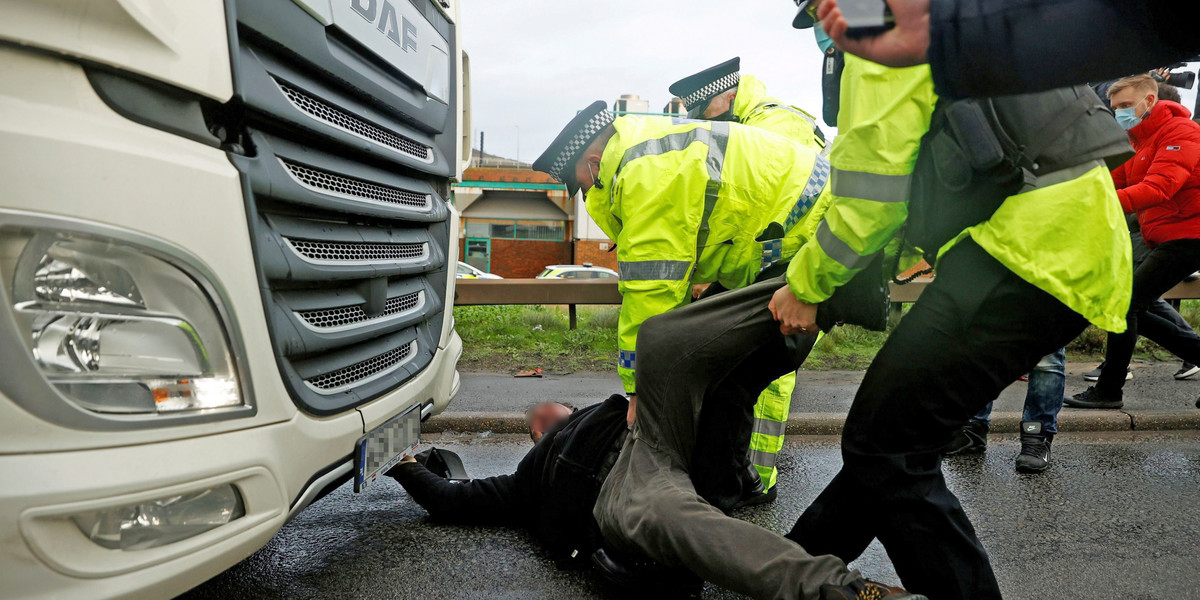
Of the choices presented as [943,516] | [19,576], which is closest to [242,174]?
[19,576]

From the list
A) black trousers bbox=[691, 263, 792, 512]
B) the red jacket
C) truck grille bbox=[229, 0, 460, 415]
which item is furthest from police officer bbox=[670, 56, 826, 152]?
black trousers bbox=[691, 263, 792, 512]

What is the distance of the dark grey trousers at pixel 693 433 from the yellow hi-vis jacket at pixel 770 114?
2.66m

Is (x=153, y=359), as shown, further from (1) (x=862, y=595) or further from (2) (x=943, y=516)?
(2) (x=943, y=516)

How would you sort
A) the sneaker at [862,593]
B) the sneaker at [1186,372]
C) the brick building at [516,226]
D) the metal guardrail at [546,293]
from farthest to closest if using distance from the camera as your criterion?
the brick building at [516,226] < the metal guardrail at [546,293] < the sneaker at [1186,372] < the sneaker at [862,593]

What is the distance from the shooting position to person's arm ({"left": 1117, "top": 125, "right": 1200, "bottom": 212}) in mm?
3740

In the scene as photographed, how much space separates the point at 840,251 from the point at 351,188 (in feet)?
4.57

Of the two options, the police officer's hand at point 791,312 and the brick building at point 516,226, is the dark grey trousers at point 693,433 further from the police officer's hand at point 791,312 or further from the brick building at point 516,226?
the brick building at point 516,226

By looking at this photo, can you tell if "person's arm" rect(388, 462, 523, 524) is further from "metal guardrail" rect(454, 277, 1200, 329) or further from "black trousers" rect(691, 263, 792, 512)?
"metal guardrail" rect(454, 277, 1200, 329)

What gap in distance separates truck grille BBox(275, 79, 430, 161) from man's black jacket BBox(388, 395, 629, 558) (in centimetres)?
112

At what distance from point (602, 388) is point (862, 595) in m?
3.92

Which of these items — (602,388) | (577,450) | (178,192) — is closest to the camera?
(178,192)

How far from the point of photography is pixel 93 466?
135 centimetres

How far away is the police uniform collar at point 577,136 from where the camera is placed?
297cm

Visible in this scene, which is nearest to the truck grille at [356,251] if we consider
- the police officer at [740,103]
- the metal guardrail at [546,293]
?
the police officer at [740,103]
